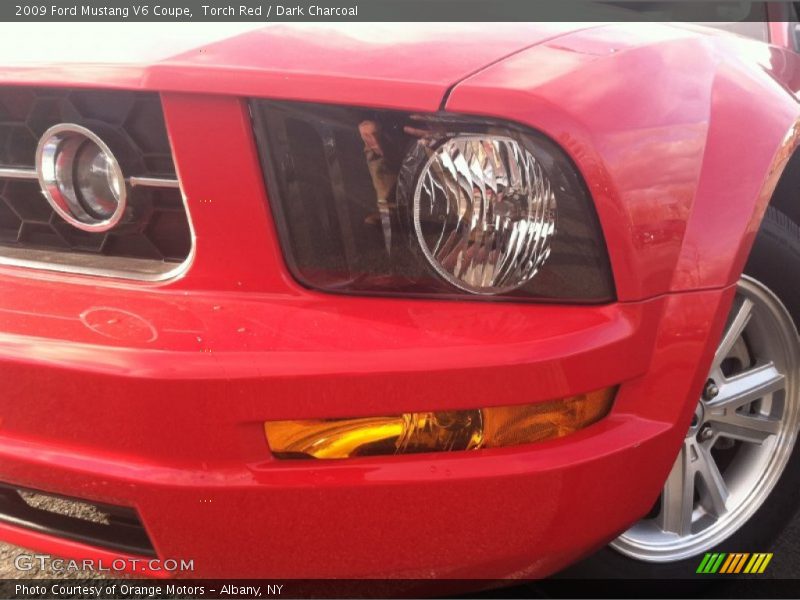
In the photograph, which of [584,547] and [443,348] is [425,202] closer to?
[443,348]

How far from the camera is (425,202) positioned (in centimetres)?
127

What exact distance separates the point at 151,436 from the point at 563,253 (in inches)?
28.7

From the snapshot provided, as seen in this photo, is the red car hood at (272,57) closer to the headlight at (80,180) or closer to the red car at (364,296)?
the red car at (364,296)

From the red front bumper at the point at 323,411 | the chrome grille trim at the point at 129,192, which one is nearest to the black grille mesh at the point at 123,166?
the chrome grille trim at the point at 129,192

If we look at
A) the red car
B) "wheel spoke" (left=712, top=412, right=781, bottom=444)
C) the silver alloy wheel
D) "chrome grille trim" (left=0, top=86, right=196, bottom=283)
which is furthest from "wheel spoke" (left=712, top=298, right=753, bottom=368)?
"chrome grille trim" (left=0, top=86, right=196, bottom=283)

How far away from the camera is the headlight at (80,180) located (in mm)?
1389

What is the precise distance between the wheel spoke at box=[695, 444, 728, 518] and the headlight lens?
920 mm

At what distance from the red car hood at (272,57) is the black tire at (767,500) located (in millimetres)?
663

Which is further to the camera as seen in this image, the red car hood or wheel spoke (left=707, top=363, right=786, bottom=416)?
wheel spoke (left=707, top=363, right=786, bottom=416)

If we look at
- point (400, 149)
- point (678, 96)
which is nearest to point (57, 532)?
point (400, 149)

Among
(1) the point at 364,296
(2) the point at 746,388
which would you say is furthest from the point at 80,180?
(2) the point at 746,388

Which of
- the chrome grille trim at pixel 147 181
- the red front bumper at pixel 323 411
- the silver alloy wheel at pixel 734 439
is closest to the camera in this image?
the red front bumper at pixel 323 411

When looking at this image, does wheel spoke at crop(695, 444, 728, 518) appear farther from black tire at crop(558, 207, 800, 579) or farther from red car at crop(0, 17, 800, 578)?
red car at crop(0, 17, 800, 578)

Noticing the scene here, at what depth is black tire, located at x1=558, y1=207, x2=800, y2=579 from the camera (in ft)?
5.57
